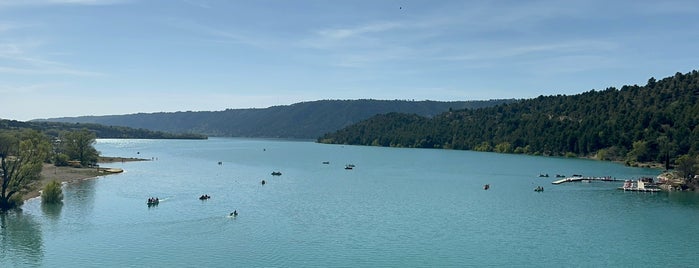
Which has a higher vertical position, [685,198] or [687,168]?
[687,168]

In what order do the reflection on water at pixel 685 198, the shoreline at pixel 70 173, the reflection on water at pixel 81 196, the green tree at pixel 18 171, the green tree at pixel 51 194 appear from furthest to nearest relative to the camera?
the shoreline at pixel 70 173, the reflection on water at pixel 685 198, the reflection on water at pixel 81 196, the green tree at pixel 51 194, the green tree at pixel 18 171

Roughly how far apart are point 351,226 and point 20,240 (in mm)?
30994

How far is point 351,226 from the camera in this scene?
60.4 meters

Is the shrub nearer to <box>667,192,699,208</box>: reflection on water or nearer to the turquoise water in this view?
the turquoise water

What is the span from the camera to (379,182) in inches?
4210

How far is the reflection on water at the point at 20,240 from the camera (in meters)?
46.2

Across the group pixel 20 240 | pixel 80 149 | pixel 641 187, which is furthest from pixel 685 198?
pixel 80 149

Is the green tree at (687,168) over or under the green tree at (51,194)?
over

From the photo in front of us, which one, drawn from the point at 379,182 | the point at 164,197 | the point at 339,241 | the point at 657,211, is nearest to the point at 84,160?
the point at 164,197

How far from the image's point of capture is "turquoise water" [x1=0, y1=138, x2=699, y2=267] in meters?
47.2

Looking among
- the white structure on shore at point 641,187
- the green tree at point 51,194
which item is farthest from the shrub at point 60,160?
the white structure on shore at point 641,187

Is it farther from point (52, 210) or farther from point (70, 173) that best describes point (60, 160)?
point (52, 210)

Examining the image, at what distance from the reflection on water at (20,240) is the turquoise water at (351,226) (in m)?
0.09

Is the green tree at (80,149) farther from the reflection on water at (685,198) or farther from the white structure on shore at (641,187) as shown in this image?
the reflection on water at (685,198)
